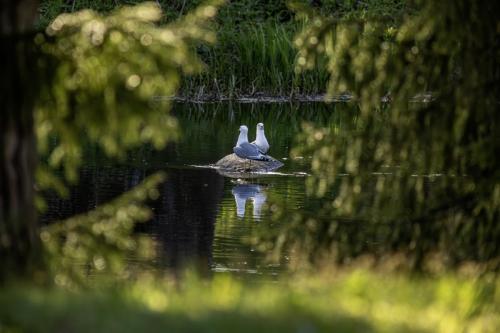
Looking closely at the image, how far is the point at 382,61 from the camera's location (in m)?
9.46

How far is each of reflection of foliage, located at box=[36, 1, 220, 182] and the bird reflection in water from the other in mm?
9729

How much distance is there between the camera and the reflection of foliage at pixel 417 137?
922 centimetres

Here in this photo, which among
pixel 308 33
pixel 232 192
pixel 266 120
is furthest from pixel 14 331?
pixel 266 120

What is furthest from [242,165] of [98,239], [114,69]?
[114,69]

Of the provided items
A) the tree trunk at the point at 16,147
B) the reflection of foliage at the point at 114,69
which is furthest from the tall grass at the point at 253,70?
the tree trunk at the point at 16,147

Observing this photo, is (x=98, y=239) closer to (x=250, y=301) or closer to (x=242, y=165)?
(x=250, y=301)

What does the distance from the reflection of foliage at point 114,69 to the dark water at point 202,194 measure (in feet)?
9.12

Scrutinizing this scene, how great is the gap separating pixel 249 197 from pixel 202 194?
0.66 metres

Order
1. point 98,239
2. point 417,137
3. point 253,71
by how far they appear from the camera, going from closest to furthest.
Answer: point 98,239 < point 417,137 < point 253,71

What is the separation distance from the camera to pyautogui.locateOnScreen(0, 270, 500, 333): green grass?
543cm

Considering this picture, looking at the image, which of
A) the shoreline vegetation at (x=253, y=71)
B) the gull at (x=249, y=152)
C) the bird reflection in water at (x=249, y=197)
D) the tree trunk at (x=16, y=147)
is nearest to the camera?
the tree trunk at (x=16, y=147)

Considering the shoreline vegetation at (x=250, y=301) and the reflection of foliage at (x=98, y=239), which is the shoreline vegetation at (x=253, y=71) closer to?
the shoreline vegetation at (x=250, y=301)

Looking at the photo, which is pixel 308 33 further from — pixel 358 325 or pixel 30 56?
pixel 358 325

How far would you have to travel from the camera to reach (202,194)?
62.3ft
